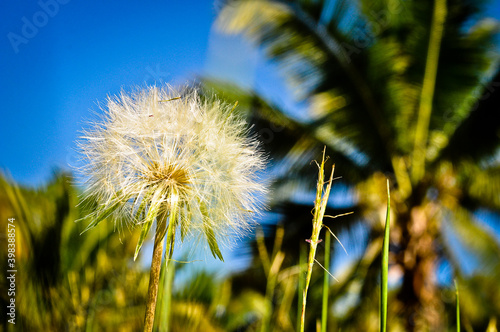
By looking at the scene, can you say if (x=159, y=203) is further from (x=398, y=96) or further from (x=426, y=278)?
(x=426, y=278)

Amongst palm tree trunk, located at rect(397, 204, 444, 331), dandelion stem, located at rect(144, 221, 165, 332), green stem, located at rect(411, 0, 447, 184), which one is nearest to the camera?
dandelion stem, located at rect(144, 221, 165, 332)

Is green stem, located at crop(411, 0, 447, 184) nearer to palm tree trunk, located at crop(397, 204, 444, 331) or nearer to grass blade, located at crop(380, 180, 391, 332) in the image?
palm tree trunk, located at crop(397, 204, 444, 331)

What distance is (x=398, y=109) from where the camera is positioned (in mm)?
5055

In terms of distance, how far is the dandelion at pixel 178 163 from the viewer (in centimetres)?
89

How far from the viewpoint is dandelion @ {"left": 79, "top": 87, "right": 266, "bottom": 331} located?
0.89m

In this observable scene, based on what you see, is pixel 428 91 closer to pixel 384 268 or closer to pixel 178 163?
pixel 178 163

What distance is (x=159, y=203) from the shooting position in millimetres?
803

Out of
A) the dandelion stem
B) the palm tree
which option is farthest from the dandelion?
the palm tree

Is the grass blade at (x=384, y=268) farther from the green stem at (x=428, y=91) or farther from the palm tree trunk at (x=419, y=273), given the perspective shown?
the palm tree trunk at (x=419, y=273)

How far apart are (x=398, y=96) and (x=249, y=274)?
113 inches

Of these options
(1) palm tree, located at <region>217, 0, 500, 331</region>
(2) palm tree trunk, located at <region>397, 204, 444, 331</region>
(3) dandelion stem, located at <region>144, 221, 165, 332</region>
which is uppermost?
(1) palm tree, located at <region>217, 0, 500, 331</region>

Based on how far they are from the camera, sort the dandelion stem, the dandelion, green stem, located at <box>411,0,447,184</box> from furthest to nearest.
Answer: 1. green stem, located at <box>411,0,447,184</box>
2. the dandelion
3. the dandelion stem

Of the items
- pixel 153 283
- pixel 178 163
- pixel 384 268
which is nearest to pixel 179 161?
pixel 178 163

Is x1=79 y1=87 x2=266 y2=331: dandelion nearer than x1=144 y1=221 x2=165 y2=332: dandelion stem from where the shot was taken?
No
